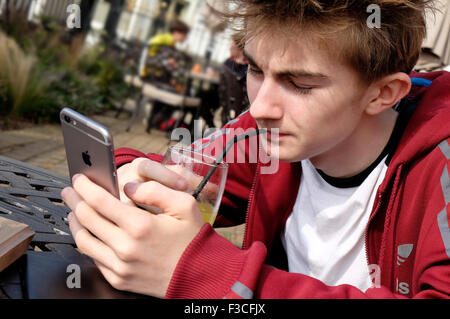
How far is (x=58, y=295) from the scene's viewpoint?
838 millimetres

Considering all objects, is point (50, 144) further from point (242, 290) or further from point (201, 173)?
point (242, 290)

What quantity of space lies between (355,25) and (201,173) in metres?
0.66

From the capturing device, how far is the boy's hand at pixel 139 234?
903mm

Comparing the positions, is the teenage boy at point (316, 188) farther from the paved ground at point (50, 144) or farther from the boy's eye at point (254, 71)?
the paved ground at point (50, 144)

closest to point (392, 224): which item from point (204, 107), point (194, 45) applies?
point (204, 107)

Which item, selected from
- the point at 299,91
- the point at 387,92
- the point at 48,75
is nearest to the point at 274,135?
the point at 299,91

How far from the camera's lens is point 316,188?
5.56ft

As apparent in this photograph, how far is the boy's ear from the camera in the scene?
147 cm

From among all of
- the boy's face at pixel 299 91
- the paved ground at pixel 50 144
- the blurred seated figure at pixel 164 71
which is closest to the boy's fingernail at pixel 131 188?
the boy's face at pixel 299 91

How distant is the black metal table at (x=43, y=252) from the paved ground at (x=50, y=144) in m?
2.34

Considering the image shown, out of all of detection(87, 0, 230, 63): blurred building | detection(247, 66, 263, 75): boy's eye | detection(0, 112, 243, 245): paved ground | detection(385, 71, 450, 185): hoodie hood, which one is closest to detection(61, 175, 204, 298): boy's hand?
detection(247, 66, 263, 75): boy's eye

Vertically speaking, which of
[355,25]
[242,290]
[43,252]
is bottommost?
[43,252]

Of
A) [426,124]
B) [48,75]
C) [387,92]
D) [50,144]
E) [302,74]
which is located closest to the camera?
[302,74]

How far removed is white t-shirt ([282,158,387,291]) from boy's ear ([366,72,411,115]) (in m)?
0.20
